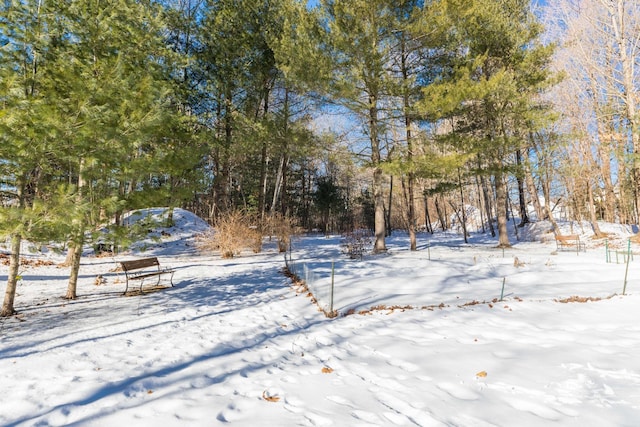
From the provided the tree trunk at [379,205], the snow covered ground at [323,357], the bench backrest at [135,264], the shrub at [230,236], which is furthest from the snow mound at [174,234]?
the tree trunk at [379,205]

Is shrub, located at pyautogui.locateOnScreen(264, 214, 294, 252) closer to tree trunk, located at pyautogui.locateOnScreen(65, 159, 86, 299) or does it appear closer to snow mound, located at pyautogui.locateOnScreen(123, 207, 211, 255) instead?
snow mound, located at pyautogui.locateOnScreen(123, 207, 211, 255)

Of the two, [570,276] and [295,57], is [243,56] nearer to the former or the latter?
[295,57]

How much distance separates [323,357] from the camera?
13.2 ft

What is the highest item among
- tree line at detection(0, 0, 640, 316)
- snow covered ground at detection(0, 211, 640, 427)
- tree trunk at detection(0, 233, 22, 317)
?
tree line at detection(0, 0, 640, 316)

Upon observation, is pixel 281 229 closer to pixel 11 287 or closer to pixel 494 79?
pixel 11 287

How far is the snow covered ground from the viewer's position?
8.91ft

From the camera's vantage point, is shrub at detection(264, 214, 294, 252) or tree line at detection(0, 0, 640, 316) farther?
shrub at detection(264, 214, 294, 252)

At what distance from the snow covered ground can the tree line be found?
179 cm

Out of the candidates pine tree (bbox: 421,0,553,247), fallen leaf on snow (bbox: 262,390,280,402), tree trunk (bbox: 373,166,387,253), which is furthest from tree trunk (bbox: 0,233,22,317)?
pine tree (bbox: 421,0,553,247)

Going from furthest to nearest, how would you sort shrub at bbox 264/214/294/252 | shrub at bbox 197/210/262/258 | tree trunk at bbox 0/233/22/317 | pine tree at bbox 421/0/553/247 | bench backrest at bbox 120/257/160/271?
shrub at bbox 264/214/294/252 → shrub at bbox 197/210/262/258 → pine tree at bbox 421/0/553/247 → bench backrest at bbox 120/257/160/271 → tree trunk at bbox 0/233/22/317

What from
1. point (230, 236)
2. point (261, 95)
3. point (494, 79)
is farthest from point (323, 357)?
point (261, 95)

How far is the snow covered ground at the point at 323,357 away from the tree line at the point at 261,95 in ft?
5.89

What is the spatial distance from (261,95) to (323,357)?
49.6 feet

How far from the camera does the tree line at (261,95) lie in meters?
5.08
